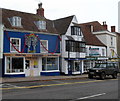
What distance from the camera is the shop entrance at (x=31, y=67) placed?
25484mm

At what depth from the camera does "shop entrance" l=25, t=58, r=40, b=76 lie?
2548 centimetres

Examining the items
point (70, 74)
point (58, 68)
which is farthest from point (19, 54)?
point (70, 74)

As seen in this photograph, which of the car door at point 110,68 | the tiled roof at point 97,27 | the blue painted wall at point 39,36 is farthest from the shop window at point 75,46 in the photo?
the tiled roof at point 97,27

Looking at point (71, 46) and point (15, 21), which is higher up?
point (15, 21)

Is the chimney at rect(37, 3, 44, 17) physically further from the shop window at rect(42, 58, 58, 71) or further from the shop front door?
the shop front door

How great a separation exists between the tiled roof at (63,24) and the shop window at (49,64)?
14.2 feet

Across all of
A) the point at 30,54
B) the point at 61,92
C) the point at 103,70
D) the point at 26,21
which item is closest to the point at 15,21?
the point at 26,21

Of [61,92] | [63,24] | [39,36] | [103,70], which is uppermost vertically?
[63,24]

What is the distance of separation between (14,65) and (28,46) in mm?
2853

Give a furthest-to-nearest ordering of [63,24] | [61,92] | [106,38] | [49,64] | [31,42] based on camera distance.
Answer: [106,38] → [63,24] → [49,64] → [31,42] → [61,92]

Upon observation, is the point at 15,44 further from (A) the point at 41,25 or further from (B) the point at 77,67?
(B) the point at 77,67

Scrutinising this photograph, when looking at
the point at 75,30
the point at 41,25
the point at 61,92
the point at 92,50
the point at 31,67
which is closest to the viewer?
the point at 61,92

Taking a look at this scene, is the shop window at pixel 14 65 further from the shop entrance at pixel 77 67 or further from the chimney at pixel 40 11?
the chimney at pixel 40 11

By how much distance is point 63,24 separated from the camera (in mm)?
31203
